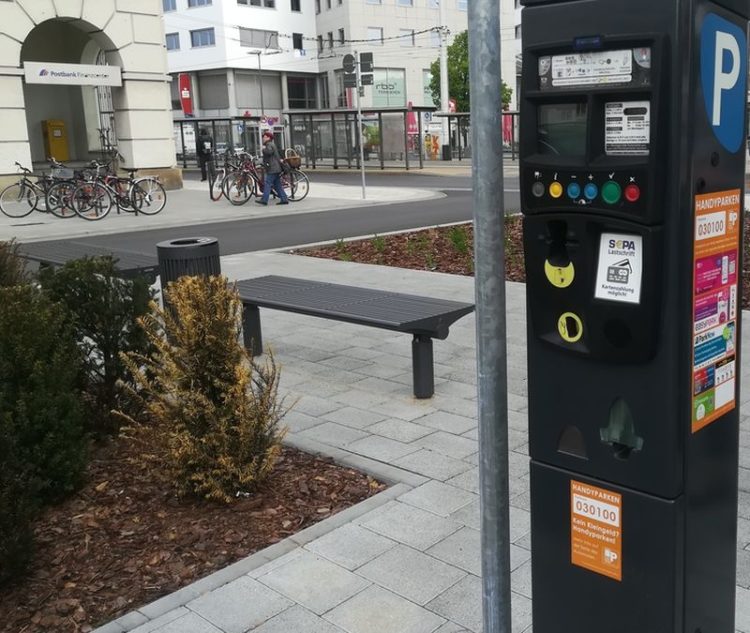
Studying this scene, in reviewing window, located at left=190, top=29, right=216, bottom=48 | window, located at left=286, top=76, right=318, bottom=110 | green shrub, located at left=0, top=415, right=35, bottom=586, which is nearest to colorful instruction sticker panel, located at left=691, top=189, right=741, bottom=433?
green shrub, located at left=0, top=415, right=35, bottom=586

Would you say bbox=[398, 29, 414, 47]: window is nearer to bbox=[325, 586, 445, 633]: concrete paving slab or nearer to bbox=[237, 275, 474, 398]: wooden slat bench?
bbox=[237, 275, 474, 398]: wooden slat bench

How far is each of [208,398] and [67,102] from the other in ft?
83.6

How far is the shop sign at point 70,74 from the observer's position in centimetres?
2056

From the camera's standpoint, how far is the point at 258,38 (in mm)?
65938

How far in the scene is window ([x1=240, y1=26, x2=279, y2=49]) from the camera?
6462cm

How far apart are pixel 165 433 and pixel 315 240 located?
33.1ft

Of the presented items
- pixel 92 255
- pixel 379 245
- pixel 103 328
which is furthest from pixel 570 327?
pixel 379 245

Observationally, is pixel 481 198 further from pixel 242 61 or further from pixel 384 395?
pixel 242 61

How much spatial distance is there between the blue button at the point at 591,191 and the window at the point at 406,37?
227ft

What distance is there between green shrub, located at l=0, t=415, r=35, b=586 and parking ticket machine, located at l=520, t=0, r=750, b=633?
6.21 feet

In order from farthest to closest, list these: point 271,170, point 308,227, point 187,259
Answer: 1. point 271,170
2. point 308,227
3. point 187,259

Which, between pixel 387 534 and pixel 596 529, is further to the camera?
pixel 387 534

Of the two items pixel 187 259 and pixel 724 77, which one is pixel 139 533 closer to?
pixel 187 259

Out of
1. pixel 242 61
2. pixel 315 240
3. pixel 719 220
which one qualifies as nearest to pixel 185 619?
pixel 719 220
